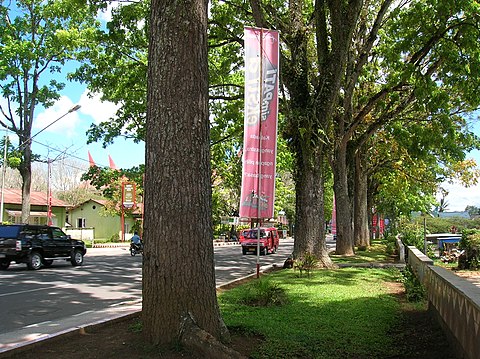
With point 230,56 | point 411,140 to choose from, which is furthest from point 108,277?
point 411,140

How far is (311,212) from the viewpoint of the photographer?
52.0 feet

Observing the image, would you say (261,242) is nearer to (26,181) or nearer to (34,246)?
(34,246)

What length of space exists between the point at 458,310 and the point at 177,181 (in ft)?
11.8

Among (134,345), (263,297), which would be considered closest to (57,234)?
(263,297)

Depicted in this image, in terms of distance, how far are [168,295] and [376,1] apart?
721 inches

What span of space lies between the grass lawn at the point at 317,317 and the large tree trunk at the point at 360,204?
17.7 metres

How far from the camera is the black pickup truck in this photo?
18.3 metres

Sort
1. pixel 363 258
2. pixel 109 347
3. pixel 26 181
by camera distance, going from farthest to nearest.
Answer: pixel 26 181
pixel 363 258
pixel 109 347

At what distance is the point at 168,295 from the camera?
17.5ft

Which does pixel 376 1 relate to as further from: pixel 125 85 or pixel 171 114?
pixel 171 114

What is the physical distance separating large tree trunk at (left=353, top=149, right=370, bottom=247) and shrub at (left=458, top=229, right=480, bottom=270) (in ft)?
41.1

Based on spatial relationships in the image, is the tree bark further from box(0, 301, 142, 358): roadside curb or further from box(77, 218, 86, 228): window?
box(77, 218, 86, 228): window

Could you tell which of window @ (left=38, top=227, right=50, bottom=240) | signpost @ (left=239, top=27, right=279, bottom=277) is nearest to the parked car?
window @ (left=38, top=227, right=50, bottom=240)

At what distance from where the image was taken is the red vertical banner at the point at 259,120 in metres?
12.5
